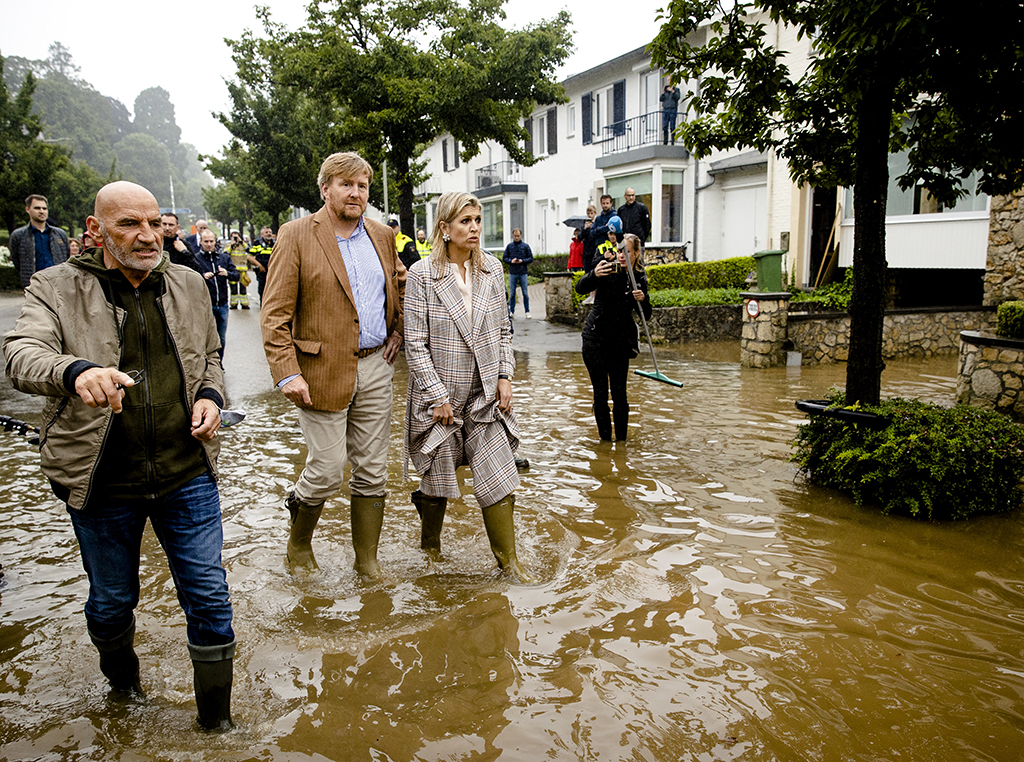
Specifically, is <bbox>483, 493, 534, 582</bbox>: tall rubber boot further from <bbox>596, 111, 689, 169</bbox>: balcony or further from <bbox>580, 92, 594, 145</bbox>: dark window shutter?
<bbox>580, 92, 594, 145</bbox>: dark window shutter

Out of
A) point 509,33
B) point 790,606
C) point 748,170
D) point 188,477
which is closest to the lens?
point 188,477

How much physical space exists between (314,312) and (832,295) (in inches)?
513

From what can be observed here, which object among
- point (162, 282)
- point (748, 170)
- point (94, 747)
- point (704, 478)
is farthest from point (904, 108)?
point (748, 170)

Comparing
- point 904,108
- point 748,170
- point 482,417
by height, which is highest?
point 748,170

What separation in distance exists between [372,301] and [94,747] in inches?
92.2

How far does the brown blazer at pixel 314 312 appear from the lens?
390 centimetres

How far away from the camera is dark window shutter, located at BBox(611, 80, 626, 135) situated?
2577 centimetres

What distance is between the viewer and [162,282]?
9.33 ft

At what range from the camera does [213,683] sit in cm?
283

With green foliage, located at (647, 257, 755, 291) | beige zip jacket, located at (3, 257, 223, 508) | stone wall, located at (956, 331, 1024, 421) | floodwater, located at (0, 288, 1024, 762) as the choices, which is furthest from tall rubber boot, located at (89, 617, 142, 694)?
green foliage, located at (647, 257, 755, 291)

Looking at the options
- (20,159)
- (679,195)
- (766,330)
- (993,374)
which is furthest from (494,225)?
(993,374)

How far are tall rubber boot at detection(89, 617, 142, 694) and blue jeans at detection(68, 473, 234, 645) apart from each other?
0.11 meters

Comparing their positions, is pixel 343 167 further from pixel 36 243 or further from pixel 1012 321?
pixel 1012 321

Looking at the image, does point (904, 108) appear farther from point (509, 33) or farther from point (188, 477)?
point (509, 33)
